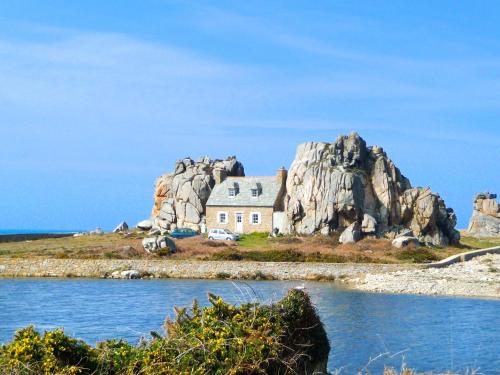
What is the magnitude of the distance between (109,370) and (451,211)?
6781 centimetres

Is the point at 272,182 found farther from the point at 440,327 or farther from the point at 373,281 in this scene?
the point at 440,327

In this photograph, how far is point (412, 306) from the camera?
142 feet

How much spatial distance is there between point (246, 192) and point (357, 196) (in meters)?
12.3

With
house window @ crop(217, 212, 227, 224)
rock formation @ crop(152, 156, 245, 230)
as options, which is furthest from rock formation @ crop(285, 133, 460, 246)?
rock formation @ crop(152, 156, 245, 230)

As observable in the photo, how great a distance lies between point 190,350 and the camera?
14297 millimetres

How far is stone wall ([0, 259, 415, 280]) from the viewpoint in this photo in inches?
2226

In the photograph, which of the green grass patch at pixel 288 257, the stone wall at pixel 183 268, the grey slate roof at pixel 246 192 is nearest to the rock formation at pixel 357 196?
the grey slate roof at pixel 246 192

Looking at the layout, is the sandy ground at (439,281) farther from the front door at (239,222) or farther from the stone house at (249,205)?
the front door at (239,222)

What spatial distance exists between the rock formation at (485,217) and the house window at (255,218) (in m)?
33.5

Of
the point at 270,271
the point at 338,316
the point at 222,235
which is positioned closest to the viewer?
the point at 338,316

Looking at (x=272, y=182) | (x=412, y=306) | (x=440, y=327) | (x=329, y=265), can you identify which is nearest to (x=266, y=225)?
(x=272, y=182)

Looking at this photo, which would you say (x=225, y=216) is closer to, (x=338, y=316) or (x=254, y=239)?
(x=254, y=239)

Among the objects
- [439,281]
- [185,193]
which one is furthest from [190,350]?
[185,193]

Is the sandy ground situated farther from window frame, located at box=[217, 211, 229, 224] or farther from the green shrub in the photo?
the green shrub
